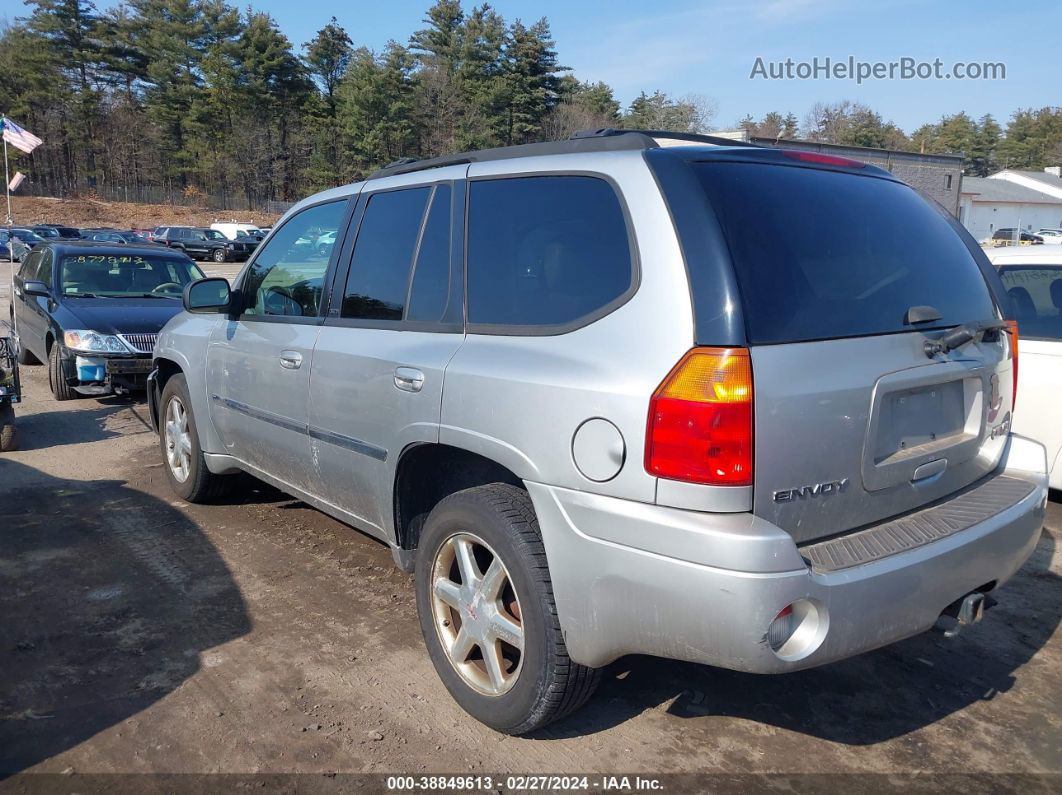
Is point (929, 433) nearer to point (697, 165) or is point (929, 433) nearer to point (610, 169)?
point (697, 165)

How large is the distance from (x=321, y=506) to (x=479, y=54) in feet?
202

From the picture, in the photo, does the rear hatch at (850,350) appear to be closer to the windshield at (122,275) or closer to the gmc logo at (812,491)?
the gmc logo at (812,491)

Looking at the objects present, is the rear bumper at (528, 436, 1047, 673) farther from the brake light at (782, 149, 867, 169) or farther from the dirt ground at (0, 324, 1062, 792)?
the brake light at (782, 149, 867, 169)

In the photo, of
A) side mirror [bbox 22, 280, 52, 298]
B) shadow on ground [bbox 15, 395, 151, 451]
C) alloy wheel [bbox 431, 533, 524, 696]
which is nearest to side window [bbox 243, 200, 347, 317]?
alloy wheel [bbox 431, 533, 524, 696]

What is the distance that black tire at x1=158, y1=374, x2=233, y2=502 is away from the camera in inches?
207

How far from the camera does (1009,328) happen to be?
10.9 feet

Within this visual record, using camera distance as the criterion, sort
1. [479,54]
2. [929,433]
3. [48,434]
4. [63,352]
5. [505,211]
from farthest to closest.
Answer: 1. [479,54]
2. [63,352]
3. [48,434]
4. [505,211]
5. [929,433]

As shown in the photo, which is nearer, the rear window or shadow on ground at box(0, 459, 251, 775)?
the rear window

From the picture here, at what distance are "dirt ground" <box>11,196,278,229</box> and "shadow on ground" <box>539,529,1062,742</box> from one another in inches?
2309

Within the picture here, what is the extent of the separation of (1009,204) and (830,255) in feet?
249

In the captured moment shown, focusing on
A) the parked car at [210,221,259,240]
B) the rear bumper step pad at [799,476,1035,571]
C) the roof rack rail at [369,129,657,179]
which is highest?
the parked car at [210,221,259,240]

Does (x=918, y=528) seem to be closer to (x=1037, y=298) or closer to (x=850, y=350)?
(x=850, y=350)

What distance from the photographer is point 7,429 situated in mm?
6859

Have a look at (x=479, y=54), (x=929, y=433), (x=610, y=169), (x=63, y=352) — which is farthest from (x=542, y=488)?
(x=479, y=54)
